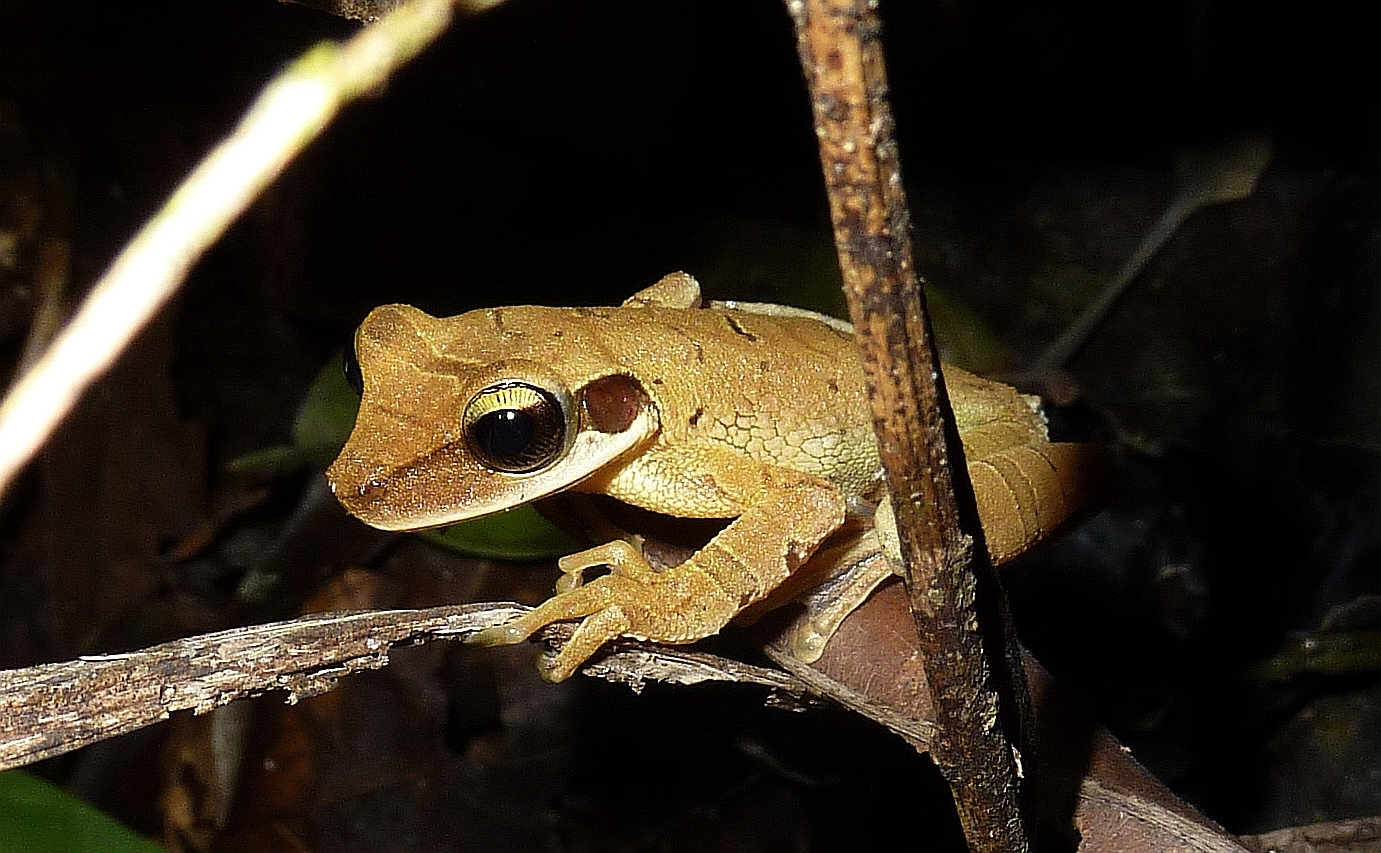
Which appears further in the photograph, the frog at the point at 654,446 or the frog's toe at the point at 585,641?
the frog at the point at 654,446

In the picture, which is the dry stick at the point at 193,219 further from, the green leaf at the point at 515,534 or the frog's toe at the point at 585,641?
the green leaf at the point at 515,534

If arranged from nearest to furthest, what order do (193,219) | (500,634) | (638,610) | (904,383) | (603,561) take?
(193,219)
(904,383)
(500,634)
(638,610)
(603,561)

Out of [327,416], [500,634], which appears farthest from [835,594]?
[327,416]

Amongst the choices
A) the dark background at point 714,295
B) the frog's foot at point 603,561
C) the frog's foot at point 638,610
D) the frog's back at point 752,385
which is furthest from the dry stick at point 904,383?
the dark background at point 714,295

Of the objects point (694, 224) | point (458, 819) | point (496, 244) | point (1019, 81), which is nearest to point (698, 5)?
point (694, 224)

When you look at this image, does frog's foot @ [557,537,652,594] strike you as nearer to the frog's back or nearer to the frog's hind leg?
the frog's back

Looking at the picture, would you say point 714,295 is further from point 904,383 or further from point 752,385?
point 904,383
